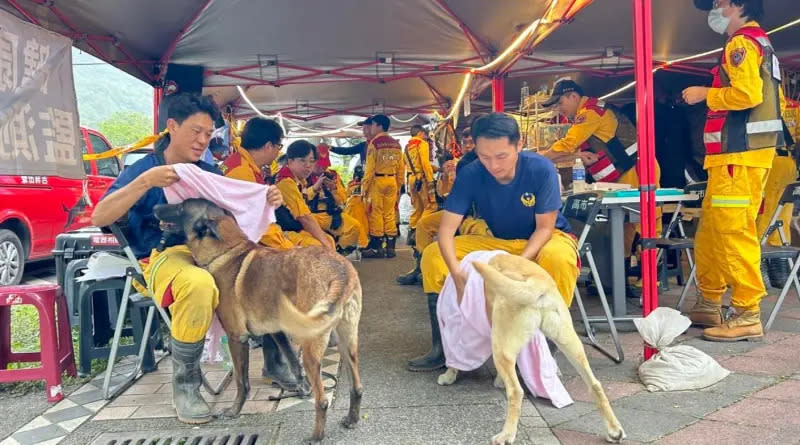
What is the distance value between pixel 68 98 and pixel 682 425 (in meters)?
4.86

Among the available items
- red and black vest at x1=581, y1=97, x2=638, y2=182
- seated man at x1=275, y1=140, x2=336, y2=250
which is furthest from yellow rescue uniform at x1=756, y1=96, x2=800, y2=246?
seated man at x1=275, y1=140, x2=336, y2=250

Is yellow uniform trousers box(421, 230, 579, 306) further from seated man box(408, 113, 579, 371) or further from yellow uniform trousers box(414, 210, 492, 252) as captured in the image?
yellow uniform trousers box(414, 210, 492, 252)

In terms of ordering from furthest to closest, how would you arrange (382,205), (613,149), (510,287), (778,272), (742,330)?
(382,205) → (778,272) → (613,149) → (742,330) → (510,287)

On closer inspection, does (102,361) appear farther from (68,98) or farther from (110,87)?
(110,87)

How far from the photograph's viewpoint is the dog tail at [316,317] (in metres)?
2.24

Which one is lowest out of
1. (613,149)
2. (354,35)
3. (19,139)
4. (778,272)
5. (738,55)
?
(778,272)

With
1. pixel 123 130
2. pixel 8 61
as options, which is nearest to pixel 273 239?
pixel 8 61

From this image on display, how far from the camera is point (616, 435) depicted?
2225 millimetres

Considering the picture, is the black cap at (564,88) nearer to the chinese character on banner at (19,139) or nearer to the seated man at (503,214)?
the seated man at (503,214)

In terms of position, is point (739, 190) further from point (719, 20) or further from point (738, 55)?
point (719, 20)

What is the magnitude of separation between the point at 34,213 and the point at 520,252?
6341mm

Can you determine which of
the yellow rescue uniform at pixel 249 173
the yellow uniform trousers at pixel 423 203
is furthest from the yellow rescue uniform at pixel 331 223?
the yellow rescue uniform at pixel 249 173

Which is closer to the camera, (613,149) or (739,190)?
(739,190)

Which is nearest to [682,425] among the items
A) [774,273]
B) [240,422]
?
[240,422]
